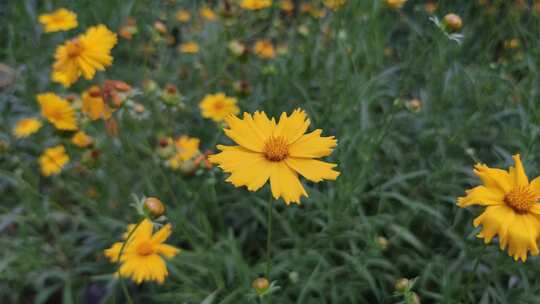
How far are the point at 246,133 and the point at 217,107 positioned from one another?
0.85m

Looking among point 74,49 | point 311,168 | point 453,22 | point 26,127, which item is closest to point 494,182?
point 311,168

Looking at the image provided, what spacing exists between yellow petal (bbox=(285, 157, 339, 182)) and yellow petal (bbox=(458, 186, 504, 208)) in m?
0.27

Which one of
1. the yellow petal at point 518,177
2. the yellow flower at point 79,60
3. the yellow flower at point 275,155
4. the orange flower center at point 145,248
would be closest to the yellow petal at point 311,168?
the yellow flower at point 275,155

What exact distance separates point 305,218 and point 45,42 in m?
1.76

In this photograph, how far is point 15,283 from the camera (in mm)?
1495

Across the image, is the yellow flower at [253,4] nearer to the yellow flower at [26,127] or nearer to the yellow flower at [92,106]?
the yellow flower at [92,106]

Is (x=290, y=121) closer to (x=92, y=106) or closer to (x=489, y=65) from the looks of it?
(x=92, y=106)

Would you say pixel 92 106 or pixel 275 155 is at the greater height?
pixel 92 106

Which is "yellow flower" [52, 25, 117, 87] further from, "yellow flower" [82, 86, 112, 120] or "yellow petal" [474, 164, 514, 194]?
"yellow petal" [474, 164, 514, 194]

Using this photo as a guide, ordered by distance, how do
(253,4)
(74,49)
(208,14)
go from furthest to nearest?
(208,14) → (253,4) → (74,49)

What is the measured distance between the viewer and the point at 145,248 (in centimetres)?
114

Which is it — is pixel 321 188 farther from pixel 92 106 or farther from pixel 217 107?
pixel 92 106

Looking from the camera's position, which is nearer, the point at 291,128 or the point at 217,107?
the point at 291,128

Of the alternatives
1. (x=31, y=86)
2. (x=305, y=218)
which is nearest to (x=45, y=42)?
(x=31, y=86)
